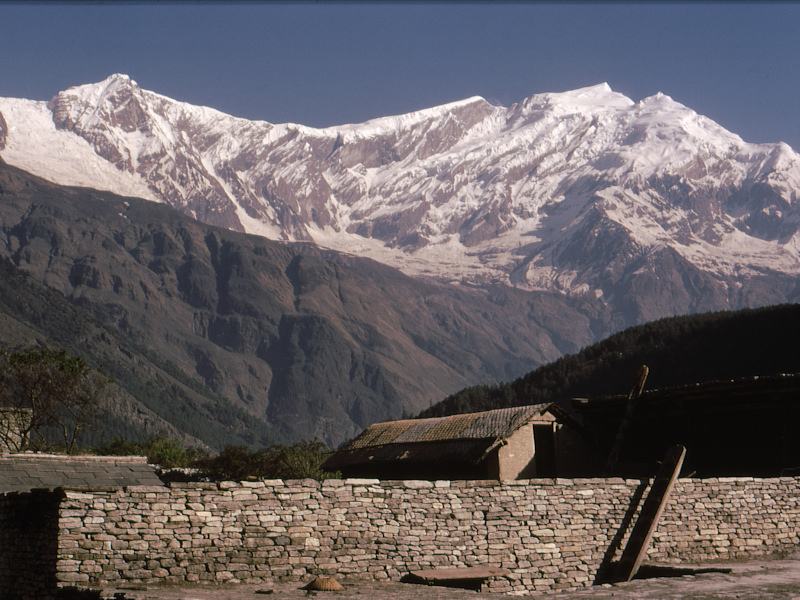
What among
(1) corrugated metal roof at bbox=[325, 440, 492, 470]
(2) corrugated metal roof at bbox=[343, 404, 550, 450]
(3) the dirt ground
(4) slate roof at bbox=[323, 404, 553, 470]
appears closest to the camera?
(3) the dirt ground

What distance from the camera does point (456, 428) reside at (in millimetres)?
39188

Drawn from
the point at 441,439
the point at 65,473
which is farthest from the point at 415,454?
the point at 65,473

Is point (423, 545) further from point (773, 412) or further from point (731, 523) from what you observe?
point (773, 412)

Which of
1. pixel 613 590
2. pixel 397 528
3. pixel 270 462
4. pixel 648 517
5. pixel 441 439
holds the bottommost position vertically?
pixel 613 590

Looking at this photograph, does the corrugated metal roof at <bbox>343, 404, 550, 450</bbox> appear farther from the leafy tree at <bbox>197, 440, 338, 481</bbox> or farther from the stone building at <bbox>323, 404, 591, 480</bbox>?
the leafy tree at <bbox>197, 440, 338, 481</bbox>

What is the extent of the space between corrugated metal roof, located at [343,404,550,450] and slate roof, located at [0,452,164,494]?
14.1 m

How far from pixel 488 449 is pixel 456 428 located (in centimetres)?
441

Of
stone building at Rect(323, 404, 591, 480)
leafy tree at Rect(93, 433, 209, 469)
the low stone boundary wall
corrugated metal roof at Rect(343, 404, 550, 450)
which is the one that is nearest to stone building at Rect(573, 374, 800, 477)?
stone building at Rect(323, 404, 591, 480)

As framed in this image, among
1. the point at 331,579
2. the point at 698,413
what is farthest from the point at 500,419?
the point at 331,579

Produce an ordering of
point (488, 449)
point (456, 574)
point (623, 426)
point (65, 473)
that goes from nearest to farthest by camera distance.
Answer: point (456, 574) → point (65, 473) → point (488, 449) → point (623, 426)

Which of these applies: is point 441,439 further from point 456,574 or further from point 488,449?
point 456,574

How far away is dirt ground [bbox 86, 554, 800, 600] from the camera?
19625 mm

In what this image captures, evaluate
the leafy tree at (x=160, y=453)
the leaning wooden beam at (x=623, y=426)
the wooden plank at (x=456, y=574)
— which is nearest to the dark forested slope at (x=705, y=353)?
the leafy tree at (x=160, y=453)

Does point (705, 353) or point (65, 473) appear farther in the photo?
point (705, 353)
